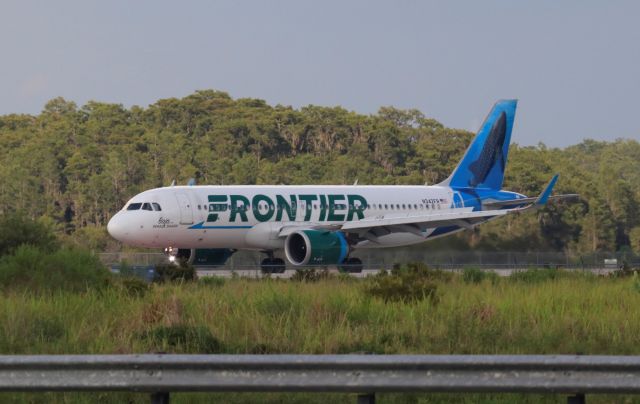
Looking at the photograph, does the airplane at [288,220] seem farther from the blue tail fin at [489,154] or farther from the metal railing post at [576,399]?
the metal railing post at [576,399]

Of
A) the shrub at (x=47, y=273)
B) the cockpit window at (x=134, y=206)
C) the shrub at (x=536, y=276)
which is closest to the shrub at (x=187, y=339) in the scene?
the shrub at (x=47, y=273)

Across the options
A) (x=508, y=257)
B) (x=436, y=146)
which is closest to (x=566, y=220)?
(x=436, y=146)

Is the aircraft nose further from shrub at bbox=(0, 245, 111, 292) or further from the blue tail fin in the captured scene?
shrub at bbox=(0, 245, 111, 292)

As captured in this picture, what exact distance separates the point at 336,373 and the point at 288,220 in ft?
103

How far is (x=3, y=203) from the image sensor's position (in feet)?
297

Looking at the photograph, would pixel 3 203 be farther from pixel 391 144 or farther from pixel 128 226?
pixel 128 226

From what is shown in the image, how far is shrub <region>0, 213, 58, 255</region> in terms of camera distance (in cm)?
2377

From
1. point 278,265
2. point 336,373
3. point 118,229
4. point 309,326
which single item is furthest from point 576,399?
point 278,265

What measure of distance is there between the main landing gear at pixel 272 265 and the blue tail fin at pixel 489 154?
10.1 m

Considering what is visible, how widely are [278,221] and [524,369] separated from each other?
103 feet

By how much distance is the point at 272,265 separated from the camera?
127 feet

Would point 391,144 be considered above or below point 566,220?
above

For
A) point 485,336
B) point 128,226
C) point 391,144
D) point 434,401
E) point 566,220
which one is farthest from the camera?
point 391,144

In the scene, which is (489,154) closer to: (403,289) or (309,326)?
(403,289)
